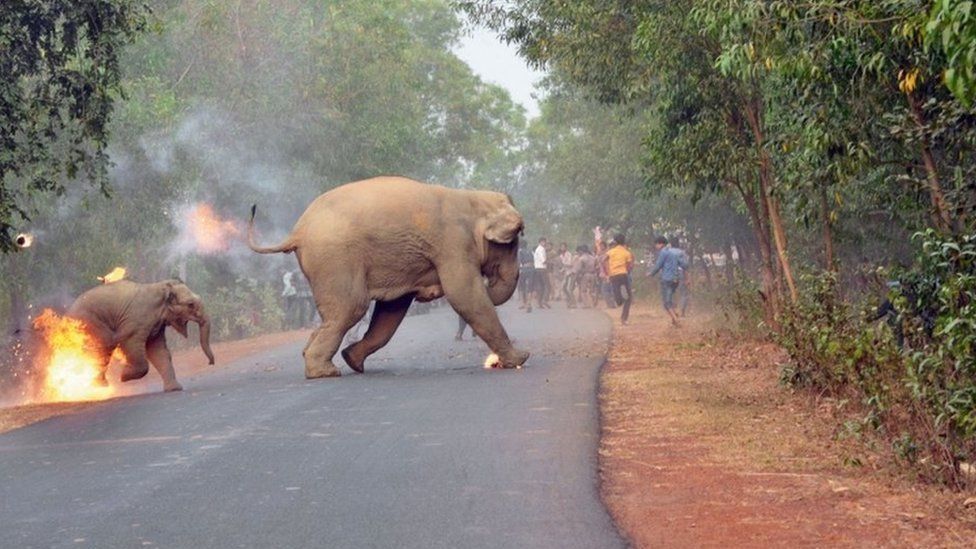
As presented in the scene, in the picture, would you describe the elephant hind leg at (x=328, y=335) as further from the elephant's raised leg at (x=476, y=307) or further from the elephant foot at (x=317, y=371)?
the elephant's raised leg at (x=476, y=307)

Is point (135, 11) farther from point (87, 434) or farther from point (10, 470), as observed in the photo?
point (10, 470)

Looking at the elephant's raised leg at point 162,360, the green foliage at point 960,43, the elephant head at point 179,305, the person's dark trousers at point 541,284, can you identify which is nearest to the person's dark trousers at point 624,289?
the person's dark trousers at point 541,284

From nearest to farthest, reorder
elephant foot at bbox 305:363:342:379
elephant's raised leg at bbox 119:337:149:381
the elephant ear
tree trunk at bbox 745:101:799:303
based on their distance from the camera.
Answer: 1. tree trunk at bbox 745:101:799:303
2. elephant foot at bbox 305:363:342:379
3. elephant's raised leg at bbox 119:337:149:381
4. the elephant ear

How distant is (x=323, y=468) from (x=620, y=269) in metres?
21.1

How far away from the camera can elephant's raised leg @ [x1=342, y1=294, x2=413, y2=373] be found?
18078mm

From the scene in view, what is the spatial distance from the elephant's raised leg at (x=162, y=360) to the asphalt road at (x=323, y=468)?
87cm

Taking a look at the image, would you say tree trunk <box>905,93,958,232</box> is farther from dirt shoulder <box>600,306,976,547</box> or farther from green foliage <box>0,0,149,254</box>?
green foliage <box>0,0,149,254</box>

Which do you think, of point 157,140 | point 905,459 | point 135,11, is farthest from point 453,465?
point 157,140

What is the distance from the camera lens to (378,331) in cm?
1833

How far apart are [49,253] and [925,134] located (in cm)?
1706

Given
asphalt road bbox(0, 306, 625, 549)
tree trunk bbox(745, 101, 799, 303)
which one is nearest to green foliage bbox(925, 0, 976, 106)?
asphalt road bbox(0, 306, 625, 549)

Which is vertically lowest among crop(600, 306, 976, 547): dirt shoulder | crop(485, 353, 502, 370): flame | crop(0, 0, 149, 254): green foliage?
crop(600, 306, 976, 547): dirt shoulder

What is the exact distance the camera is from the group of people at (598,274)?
90.7ft

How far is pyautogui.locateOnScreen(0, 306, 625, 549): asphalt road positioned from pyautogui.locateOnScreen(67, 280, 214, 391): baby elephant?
1.34 meters
